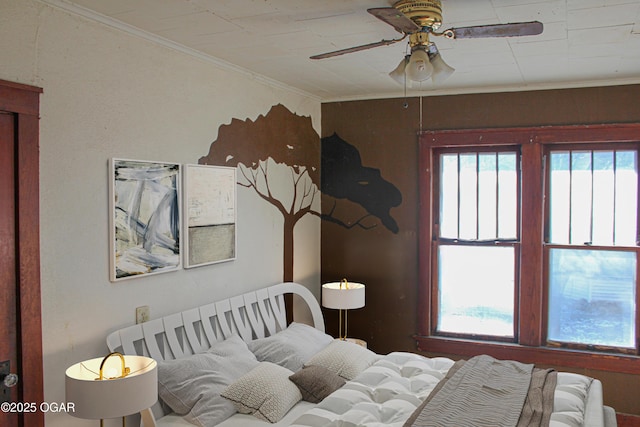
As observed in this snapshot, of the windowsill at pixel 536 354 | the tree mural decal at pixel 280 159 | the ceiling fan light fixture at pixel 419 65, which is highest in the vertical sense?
the ceiling fan light fixture at pixel 419 65

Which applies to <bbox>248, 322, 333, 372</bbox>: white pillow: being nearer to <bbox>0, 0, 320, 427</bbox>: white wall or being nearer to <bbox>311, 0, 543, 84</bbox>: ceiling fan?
<bbox>0, 0, 320, 427</bbox>: white wall

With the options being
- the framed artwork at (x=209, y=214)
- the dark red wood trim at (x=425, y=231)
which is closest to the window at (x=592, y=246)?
the dark red wood trim at (x=425, y=231)

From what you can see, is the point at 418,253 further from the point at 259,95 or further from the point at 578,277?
the point at 259,95

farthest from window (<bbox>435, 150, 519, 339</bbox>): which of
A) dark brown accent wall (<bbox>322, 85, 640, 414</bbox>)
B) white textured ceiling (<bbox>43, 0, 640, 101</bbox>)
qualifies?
white textured ceiling (<bbox>43, 0, 640, 101</bbox>)

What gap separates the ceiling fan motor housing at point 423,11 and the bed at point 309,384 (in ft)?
6.07

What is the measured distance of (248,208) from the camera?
404 centimetres

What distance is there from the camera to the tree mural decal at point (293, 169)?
394cm

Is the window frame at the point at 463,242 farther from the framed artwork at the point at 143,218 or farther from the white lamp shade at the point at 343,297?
the framed artwork at the point at 143,218

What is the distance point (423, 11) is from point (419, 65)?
23cm

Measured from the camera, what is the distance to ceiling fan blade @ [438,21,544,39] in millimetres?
2227

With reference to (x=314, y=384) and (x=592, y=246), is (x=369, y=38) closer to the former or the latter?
(x=314, y=384)

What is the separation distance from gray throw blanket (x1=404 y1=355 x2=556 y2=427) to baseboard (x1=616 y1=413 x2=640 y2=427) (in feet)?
A: 4.28

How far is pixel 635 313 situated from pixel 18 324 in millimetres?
4151

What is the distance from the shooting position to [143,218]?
3.03 meters
